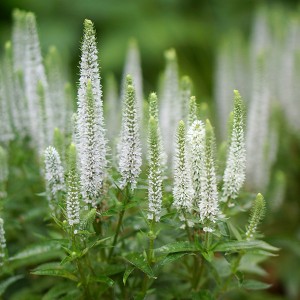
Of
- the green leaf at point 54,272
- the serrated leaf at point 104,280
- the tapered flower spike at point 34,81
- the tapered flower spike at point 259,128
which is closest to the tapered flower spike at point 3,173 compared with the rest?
the tapered flower spike at point 34,81

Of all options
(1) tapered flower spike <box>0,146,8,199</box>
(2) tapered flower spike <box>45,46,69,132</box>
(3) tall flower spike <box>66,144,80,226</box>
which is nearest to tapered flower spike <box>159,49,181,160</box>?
(2) tapered flower spike <box>45,46,69,132</box>

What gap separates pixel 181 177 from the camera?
65.0 inches

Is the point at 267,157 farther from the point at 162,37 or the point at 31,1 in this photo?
the point at 31,1

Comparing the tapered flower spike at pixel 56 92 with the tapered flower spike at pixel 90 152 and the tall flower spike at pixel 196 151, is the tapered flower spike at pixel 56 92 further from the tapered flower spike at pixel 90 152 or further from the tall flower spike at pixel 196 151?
the tall flower spike at pixel 196 151

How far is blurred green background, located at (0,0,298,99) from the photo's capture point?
15.2 ft

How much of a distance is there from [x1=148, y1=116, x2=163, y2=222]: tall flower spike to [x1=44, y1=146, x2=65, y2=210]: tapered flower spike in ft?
1.12

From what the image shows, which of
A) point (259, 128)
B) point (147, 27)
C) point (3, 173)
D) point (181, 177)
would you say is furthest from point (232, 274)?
point (147, 27)

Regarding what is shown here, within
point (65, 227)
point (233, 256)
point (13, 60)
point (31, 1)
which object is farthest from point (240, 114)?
point (31, 1)

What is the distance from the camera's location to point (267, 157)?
284 centimetres

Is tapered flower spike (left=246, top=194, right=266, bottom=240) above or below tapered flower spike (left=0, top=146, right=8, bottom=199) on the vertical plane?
below

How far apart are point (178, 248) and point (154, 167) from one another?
10.5 inches

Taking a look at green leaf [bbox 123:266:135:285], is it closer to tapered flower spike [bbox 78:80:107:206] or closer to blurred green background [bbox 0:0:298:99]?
tapered flower spike [bbox 78:80:107:206]

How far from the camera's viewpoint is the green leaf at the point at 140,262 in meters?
1.73

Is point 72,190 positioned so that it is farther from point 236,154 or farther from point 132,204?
point 236,154
